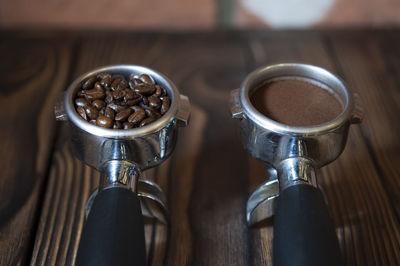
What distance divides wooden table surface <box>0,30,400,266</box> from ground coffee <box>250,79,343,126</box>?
0.06 metres

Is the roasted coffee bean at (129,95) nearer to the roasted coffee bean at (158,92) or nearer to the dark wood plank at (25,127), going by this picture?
the roasted coffee bean at (158,92)

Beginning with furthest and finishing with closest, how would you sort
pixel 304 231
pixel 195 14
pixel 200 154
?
pixel 195 14, pixel 200 154, pixel 304 231

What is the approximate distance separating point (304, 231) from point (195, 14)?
44 centimetres

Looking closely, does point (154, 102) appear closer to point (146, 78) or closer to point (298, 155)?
point (146, 78)

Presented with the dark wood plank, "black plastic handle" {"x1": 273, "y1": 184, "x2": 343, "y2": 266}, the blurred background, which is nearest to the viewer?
"black plastic handle" {"x1": 273, "y1": 184, "x2": 343, "y2": 266}

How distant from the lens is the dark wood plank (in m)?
0.48

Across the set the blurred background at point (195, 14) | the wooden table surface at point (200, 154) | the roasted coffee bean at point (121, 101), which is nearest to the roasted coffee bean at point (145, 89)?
the roasted coffee bean at point (121, 101)

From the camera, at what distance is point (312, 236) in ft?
1.25

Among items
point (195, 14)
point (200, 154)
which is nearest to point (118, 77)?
point (200, 154)

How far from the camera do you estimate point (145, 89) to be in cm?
44

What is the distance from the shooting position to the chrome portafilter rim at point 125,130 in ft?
1.29

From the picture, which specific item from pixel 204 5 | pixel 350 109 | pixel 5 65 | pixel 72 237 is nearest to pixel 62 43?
→ pixel 5 65

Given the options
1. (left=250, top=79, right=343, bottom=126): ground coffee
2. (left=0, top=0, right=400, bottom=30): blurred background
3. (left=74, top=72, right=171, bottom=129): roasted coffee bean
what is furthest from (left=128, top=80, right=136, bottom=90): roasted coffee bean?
(left=0, top=0, right=400, bottom=30): blurred background

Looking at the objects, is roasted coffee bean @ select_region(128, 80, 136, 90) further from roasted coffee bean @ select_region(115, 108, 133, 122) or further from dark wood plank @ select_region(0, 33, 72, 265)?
dark wood plank @ select_region(0, 33, 72, 265)
